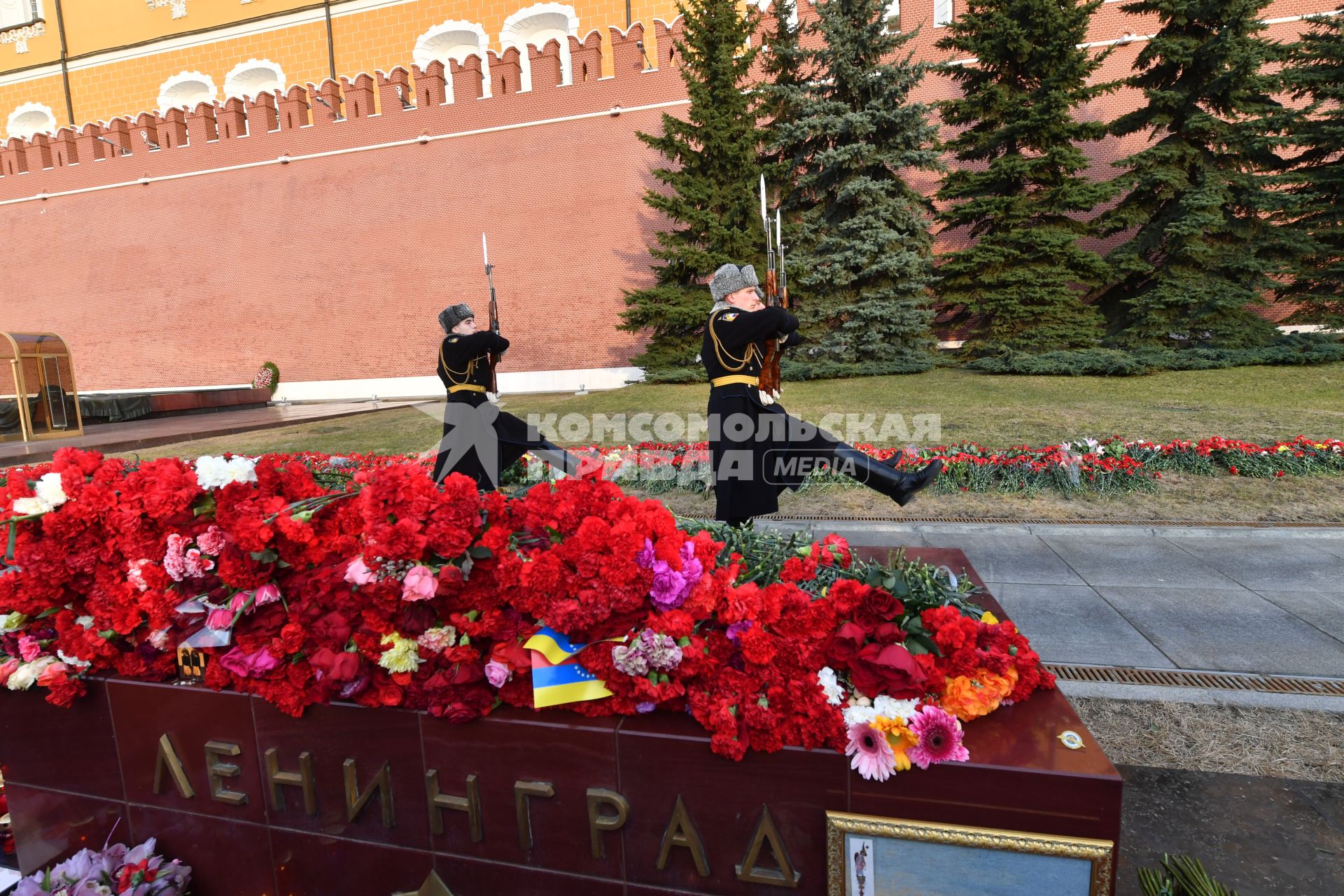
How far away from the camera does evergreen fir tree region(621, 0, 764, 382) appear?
1495 cm

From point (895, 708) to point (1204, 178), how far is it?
16.3 metres

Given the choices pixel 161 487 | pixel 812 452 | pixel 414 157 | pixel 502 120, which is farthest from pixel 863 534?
pixel 414 157

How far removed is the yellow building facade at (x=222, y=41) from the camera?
21688 mm

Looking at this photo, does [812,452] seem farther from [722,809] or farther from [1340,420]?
[1340,420]

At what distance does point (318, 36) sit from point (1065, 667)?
1124 inches

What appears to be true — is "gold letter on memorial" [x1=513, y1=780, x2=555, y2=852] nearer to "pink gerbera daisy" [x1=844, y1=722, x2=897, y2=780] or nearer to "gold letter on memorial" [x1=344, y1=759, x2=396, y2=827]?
"gold letter on memorial" [x1=344, y1=759, x2=396, y2=827]

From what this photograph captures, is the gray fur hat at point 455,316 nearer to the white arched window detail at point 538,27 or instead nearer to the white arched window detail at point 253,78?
the white arched window detail at point 538,27

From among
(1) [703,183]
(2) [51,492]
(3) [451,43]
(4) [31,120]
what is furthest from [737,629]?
(4) [31,120]

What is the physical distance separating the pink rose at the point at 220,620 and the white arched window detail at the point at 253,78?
2826 centimetres

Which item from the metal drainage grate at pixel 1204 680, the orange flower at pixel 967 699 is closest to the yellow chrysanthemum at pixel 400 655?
the orange flower at pixel 967 699

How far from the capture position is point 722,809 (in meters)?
1.55

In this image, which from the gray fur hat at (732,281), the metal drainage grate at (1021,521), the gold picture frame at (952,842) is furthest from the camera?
the metal drainage grate at (1021,521)

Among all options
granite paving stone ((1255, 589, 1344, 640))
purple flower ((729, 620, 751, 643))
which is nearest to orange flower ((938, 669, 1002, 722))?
purple flower ((729, 620, 751, 643))

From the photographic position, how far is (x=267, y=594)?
6.05 feet
